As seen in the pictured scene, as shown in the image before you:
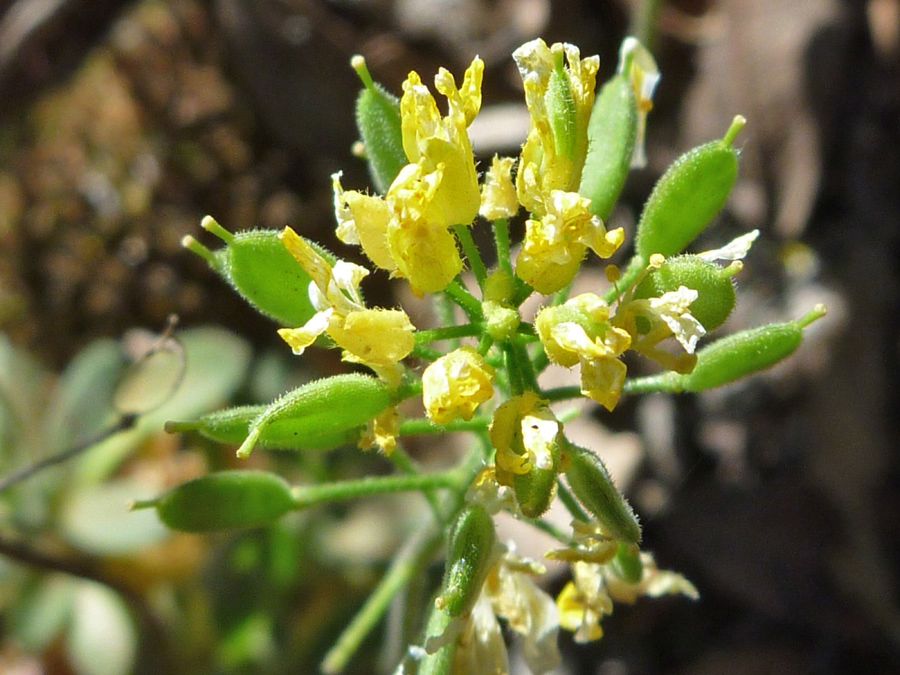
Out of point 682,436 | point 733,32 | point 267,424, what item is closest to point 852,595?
point 682,436

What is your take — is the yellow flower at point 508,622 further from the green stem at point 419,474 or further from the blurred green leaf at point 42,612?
the blurred green leaf at point 42,612

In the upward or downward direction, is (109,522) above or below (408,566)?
below

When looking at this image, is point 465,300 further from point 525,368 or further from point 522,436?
point 522,436

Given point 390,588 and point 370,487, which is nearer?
point 370,487

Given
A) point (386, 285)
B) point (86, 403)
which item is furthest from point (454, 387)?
point (386, 285)

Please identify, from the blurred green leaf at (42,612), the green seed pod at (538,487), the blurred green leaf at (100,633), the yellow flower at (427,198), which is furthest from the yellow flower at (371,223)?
the blurred green leaf at (42,612)

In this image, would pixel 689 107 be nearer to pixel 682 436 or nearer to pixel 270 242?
pixel 682 436

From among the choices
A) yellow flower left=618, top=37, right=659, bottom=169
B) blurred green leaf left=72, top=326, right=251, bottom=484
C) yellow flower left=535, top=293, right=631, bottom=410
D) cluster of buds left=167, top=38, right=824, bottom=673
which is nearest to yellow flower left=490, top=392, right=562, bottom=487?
cluster of buds left=167, top=38, right=824, bottom=673

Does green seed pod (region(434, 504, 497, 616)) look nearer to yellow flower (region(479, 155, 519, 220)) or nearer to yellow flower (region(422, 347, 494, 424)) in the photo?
yellow flower (region(422, 347, 494, 424))
